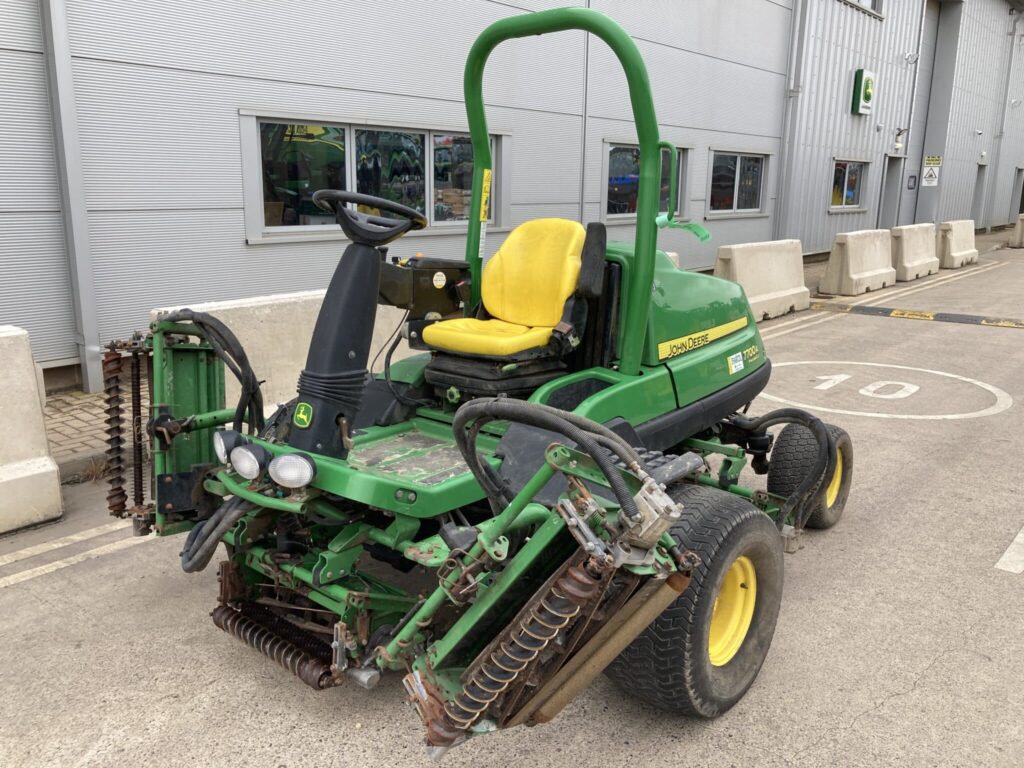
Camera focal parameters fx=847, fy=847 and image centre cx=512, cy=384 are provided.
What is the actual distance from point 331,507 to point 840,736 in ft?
6.24

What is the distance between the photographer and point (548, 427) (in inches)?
90.1

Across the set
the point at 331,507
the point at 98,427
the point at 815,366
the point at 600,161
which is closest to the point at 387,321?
the point at 98,427

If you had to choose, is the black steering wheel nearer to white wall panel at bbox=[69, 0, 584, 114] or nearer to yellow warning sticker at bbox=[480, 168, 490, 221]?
yellow warning sticker at bbox=[480, 168, 490, 221]

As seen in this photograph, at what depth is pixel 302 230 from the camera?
326 inches

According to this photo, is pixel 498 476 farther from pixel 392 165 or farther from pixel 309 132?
pixel 392 165

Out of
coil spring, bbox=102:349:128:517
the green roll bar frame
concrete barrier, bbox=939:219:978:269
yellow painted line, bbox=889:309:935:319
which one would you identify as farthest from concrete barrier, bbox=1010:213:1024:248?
coil spring, bbox=102:349:128:517

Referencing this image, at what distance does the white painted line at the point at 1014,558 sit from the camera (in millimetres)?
4133

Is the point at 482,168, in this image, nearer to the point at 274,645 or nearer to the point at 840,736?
the point at 274,645

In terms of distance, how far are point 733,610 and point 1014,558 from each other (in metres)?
2.00

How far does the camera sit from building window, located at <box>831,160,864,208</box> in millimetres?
17828

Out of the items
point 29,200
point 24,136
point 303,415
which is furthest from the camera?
point 29,200

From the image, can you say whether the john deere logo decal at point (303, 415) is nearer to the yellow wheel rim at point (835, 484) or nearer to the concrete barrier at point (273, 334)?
the concrete barrier at point (273, 334)

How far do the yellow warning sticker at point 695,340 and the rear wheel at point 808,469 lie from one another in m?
0.62

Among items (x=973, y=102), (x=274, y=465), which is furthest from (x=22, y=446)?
(x=973, y=102)
